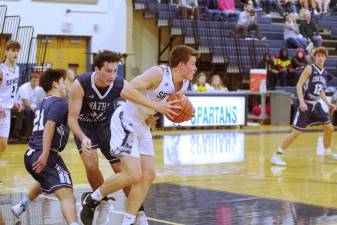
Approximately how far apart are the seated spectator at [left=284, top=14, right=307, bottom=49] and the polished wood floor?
949 centimetres

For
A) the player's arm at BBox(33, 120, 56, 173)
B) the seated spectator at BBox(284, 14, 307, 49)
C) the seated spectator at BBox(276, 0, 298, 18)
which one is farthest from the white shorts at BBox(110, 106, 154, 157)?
the seated spectator at BBox(276, 0, 298, 18)

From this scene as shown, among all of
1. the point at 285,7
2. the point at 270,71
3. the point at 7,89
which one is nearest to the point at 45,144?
the point at 7,89

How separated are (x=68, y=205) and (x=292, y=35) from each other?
67.3 ft

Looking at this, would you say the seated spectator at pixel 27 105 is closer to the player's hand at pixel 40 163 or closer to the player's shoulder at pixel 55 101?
the player's shoulder at pixel 55 101

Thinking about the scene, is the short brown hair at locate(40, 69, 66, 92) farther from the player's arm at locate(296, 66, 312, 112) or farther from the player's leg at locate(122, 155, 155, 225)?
the player's arm at locate(296, 66, 312, 112)

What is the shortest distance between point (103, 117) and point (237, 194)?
2.64 meters

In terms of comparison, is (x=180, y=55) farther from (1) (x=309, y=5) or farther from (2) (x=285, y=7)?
(1) (x=309, y=5)

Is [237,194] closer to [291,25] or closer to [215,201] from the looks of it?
[215,201]

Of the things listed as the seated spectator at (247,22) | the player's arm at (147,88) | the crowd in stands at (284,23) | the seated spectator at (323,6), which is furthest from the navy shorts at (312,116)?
the seated spectator at (323,6)

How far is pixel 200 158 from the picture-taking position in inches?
524

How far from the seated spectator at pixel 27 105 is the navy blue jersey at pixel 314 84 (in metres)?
5.78

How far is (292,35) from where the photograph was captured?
26031 mm

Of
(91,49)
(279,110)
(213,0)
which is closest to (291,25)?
(213,0)

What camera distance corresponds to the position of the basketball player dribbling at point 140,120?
21.9 ft
